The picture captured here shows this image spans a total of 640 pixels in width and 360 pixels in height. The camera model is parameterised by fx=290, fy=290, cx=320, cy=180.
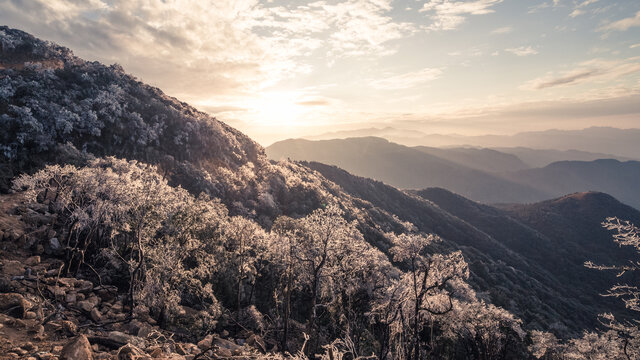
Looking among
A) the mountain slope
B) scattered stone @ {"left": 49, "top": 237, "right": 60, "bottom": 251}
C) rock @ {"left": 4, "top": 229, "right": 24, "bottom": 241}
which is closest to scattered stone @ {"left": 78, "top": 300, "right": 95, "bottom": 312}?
scattered stone @ {"left": 49, "top": 237, "right": 60, "bottom": 251}

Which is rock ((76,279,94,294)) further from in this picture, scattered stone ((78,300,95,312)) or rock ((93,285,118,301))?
scattered stone ((78,300,95,312))

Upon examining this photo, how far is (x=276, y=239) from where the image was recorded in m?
30.9

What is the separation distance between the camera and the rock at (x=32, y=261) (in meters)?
20.2

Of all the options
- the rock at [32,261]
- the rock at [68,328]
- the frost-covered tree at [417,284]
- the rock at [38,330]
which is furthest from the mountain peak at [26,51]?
the frost-covered tree at [417,284]

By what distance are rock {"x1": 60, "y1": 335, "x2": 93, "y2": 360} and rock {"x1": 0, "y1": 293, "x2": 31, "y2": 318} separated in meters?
6.06

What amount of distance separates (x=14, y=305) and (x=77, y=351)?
24.6 feet

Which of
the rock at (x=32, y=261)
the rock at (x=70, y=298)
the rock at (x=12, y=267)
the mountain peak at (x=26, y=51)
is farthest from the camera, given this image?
the mountain peak at (x=26, y=51)

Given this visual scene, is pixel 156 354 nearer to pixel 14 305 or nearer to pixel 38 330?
pixel 38 330

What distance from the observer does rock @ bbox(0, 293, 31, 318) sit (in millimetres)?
12789

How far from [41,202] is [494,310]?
179 ft

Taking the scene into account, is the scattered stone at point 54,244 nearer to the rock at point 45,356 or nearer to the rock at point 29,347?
the rock at point 29,347

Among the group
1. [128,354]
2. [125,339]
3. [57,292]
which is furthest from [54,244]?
[128,354]

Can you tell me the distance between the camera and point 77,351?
920cm

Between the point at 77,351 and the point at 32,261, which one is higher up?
the point at 77,351
